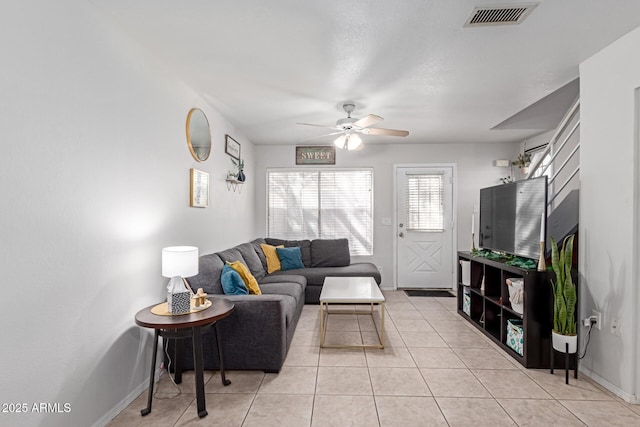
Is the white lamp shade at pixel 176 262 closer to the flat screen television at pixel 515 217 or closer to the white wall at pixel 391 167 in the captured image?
the flat screen television at pixel 515 217

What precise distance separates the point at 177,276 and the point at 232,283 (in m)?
0.72

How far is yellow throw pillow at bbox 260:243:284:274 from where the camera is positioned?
4676mm

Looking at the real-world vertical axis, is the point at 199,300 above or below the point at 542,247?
below

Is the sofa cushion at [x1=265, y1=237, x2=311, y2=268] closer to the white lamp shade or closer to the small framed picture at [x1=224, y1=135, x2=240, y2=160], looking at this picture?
the small framed picture at [x1=224, y1=135, x2=240, y2=160]

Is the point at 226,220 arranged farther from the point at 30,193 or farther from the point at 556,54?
the point at 556,54

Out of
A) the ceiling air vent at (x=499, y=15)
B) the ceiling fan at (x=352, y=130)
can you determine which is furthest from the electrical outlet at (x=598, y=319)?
the ceiling fan at (x=352, y=130)

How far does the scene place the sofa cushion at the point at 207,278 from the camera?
9.05 ft

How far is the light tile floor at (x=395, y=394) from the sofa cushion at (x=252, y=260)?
115 cm

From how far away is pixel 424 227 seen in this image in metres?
5.46

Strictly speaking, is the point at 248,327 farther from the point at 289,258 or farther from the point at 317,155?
the point at 317,155

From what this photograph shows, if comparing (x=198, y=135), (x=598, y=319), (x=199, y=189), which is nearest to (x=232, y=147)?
(x=198, y=135)

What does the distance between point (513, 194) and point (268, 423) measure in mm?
2921

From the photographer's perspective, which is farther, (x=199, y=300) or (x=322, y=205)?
(x=322, y=205)

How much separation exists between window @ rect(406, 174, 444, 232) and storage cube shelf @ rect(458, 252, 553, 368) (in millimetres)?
1434
